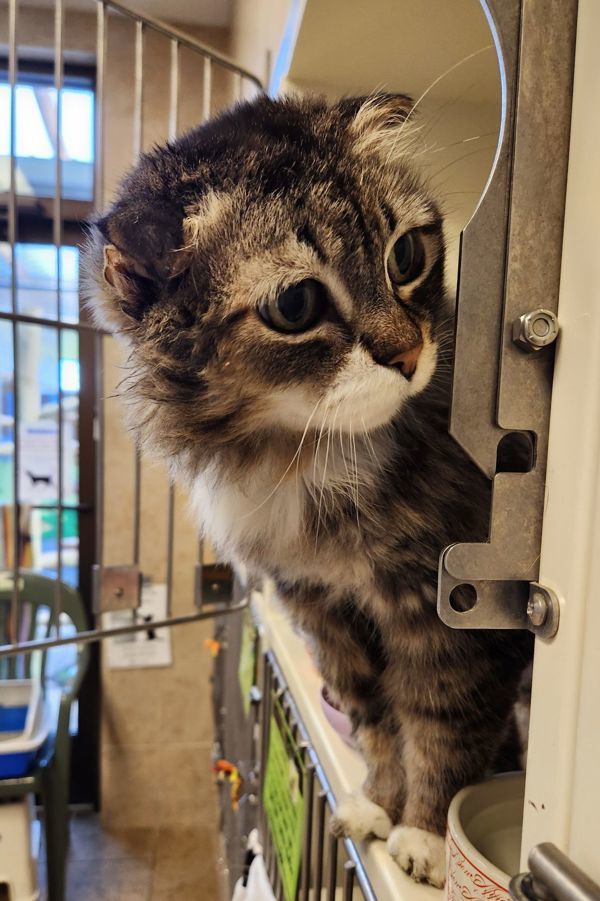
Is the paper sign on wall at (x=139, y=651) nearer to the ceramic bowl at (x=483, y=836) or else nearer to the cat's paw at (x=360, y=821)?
the cat's paw at (x=360, y=821)

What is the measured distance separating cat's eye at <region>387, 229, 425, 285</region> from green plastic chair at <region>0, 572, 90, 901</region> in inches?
44.7

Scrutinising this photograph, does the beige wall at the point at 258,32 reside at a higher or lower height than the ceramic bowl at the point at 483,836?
higher

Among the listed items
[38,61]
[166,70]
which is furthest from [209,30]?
[38,61]

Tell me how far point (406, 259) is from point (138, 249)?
0.68 feet

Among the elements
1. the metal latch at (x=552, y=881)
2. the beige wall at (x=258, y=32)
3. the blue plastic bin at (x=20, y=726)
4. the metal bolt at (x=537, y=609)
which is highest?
the beige wall at (x=258, y=32)

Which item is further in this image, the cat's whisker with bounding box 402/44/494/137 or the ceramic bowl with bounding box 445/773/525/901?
the cat's whisker with bounding box 402/44/494/137

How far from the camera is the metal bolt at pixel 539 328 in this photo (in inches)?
10.1

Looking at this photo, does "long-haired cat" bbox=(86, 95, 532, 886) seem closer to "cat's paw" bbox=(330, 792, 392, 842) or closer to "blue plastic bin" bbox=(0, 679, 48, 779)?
"cat's paw" bbox=(330, 792, 392, 842)

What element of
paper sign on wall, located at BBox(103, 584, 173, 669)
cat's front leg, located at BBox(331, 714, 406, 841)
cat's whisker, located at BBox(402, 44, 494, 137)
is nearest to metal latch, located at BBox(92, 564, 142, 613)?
cat's front leg, located at BBox(331, 714, 406, 841)

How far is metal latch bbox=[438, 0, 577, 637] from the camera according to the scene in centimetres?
25

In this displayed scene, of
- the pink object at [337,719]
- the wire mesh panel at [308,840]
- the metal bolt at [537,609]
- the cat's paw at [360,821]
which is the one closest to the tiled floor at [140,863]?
the wire mesh panel at [308,840]

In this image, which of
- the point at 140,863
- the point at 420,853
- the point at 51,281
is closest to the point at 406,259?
the point at 420,853

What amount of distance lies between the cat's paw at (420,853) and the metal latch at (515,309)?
10.4 inches

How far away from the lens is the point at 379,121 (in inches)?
21.8
